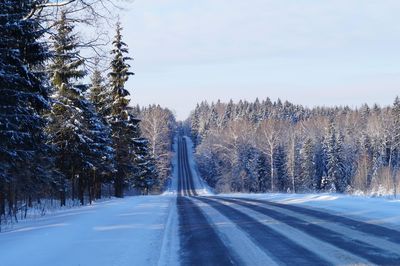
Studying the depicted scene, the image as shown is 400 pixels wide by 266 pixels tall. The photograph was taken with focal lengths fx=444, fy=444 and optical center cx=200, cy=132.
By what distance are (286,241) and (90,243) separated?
4.09 metres

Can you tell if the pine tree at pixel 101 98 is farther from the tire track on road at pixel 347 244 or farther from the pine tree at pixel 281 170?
the pine tree at pixel 281 170

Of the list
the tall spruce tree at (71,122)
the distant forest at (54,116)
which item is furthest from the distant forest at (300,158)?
the tall spruce tree at (71,122)

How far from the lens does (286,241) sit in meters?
9.28

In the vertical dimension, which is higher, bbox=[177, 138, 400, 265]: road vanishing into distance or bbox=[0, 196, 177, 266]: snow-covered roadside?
bbox=[0, 196, 177, 266]: snow-covered roadside

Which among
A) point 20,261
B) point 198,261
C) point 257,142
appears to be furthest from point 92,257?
point 257,142

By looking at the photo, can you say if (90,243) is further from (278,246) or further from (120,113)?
(120,113)

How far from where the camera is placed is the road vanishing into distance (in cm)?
751

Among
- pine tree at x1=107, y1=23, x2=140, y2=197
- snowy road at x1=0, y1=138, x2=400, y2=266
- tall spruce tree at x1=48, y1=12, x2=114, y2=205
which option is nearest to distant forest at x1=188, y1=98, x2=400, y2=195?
pine tree at x1=107, y1=23, x2=140, y2=197

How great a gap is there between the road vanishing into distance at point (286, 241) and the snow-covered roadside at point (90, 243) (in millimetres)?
647

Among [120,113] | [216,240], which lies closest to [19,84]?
[216,240]

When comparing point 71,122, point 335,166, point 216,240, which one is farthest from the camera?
point 335,166

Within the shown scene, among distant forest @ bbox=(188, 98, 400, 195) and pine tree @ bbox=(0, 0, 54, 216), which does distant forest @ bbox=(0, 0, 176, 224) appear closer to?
pine tree @ bbox=(0, 0, 54, 216)

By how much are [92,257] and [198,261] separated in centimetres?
190

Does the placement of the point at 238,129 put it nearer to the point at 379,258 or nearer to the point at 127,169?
the point at 127,169
